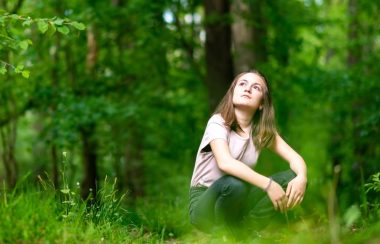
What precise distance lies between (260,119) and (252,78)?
0.29 m

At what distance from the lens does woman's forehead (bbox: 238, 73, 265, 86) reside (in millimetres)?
3924

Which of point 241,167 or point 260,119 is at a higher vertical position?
point 260,119

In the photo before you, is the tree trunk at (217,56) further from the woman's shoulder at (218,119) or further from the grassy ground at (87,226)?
the woman's shoulder at (218,119)

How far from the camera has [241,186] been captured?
3568 mm

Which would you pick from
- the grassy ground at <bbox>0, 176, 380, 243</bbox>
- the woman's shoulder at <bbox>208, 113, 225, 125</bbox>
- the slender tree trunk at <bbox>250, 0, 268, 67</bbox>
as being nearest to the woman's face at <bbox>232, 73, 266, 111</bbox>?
the woman's shoulder at <bbox>208, 113, 225, 125</bbox>

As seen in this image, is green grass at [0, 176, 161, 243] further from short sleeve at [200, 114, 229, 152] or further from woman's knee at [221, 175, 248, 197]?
short sleeve at [200, 114, 229, 152]

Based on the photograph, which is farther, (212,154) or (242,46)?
(242,46)

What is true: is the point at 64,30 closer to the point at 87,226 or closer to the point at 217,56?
the point at 87,226

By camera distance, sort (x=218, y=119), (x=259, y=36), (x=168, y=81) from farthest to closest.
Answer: (x=168, y=81) < (x=259, y=36) < (x=218, y=119)

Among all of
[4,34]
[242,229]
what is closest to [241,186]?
[242,229]

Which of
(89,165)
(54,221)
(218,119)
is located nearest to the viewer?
(54,221)

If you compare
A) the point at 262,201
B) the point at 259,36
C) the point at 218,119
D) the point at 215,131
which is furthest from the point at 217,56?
the point at 262,201

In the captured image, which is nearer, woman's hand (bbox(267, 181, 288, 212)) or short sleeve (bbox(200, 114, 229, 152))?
woman's hand (bbox(267, 181, 288, 212))

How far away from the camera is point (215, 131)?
12.3 ft
